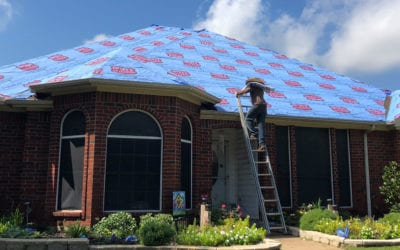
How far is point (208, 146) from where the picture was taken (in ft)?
36.2

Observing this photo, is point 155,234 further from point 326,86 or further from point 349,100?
point 326,86

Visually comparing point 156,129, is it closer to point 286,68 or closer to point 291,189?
point 291,189

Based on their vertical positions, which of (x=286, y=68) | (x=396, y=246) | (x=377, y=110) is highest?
(x=286, y=68)

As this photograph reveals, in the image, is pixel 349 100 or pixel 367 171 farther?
pixel 349 100

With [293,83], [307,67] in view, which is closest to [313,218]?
[293,83]

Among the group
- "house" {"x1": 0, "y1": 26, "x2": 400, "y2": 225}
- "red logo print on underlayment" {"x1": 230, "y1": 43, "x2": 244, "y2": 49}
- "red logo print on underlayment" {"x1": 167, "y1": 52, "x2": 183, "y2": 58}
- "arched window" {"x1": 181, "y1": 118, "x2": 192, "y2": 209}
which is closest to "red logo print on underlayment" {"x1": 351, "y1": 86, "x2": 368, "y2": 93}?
"house" {"x1": 0, "y1": 26, "x2": 400, "y2": 225}

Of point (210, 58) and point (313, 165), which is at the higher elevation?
point (210, 58)

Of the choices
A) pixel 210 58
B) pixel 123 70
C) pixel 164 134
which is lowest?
pixel 164 134

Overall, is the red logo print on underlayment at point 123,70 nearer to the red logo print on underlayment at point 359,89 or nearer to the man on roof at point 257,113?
the man on roof at point 257,113

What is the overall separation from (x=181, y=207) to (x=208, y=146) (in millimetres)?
2056

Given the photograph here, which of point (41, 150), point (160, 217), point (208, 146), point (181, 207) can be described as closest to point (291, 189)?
point (208, 146)

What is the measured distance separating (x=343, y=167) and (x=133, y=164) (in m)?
6.78

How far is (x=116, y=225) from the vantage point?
8430mm

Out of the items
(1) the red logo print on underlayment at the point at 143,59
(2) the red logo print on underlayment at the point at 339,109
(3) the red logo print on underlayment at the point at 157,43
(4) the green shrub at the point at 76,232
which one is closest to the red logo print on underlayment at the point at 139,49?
(1) the red logo print on underlayment at the point at 143,59
